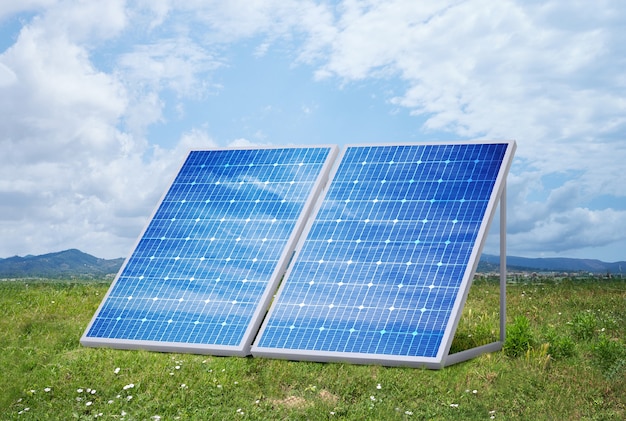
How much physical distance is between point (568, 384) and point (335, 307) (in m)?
3.75

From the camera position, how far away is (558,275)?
74.5 feet

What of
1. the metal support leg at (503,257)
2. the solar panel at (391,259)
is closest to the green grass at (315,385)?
the metal support leg at (503,257)

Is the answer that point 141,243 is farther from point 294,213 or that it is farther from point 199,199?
point 294,213

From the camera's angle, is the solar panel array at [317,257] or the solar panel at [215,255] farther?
the solar panel at [215,255]

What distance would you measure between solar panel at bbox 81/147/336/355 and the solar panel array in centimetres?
2

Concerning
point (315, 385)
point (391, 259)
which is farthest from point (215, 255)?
point (315, 385)

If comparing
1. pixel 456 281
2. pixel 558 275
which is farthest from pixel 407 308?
pixel 558 275

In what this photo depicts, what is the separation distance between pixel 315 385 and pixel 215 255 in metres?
3.46

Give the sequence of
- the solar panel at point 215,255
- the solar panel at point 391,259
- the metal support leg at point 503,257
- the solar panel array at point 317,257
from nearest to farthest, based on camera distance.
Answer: the solar panel at point 391,259, the solar panel array at point 317,257, the solar panel at point 215,255, the metal support leg at point 503,257

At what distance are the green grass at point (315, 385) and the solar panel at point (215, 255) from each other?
1.47ft

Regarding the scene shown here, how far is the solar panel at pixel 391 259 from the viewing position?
12.0 meters

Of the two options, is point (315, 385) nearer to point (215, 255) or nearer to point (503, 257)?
point (215, 255)

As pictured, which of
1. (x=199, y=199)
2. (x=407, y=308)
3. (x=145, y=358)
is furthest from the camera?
(x=199, y=199)

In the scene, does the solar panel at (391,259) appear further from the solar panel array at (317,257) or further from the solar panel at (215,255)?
the solar panel at (215,255)
